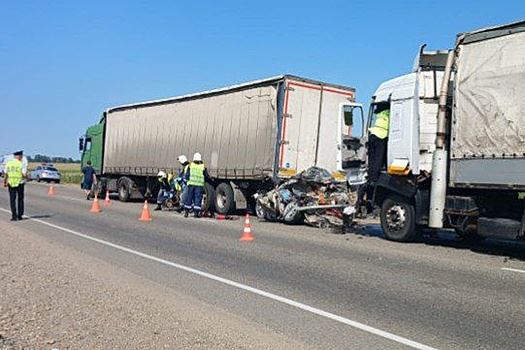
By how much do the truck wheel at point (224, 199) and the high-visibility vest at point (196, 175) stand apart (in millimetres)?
1410

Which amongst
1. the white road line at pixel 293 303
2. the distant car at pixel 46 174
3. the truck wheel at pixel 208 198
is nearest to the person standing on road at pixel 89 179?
the truck wheel at pixel 208 198

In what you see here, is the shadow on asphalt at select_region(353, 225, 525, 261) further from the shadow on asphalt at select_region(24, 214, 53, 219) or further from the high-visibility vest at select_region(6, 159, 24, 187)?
the shadow on asphalt at select_region(24, 214, 53, 219)

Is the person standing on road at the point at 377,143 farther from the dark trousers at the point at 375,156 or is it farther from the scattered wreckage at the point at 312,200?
the scattered wreckage at the point at 312,200

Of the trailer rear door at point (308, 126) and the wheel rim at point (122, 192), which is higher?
the trailer rear door at point (308, 126)

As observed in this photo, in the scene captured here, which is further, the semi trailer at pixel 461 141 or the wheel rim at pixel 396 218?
the wheel rim at pixel 396 218

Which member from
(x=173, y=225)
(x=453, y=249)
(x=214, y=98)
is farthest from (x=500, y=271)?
(x=214, y=98)

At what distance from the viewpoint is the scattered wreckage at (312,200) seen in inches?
568

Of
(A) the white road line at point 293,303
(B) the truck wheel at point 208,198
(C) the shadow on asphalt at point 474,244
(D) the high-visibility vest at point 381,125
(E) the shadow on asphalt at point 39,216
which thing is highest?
A: (D) the high-visibility vest at point 381,125

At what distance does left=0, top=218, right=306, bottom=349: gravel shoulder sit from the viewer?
479cm

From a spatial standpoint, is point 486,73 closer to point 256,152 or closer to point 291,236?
point 291,236

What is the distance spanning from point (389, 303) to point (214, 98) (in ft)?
45.1

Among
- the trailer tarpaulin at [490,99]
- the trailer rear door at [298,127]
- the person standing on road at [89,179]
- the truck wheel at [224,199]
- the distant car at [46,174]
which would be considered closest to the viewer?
the trailer tarpaulin at [490,99]

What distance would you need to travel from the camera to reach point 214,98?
19156mm

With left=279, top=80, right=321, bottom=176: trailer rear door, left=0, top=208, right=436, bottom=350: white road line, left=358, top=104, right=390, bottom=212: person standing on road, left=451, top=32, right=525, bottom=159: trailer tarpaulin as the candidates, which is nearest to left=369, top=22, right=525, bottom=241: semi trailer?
left=451, top=32, right=525, bottom=159: trailer tarpaulin
